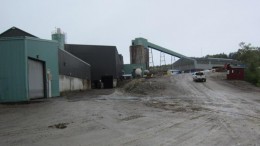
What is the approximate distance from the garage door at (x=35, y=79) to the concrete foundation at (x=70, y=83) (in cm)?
434

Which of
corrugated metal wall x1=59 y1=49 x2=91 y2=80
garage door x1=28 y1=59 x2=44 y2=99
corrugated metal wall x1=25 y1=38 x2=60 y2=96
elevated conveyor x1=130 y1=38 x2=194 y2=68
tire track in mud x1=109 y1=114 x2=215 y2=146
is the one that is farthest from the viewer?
elevated conveyor x1=130 y1=38 x2=194 y2=68

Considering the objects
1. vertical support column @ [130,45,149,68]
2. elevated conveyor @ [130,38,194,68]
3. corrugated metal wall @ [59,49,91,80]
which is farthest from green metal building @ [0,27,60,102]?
vertical support column @ [130,45,149,68]

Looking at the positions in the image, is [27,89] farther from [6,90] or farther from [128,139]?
[128,139]

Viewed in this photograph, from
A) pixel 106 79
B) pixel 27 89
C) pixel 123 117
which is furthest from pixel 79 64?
pixel 123 117

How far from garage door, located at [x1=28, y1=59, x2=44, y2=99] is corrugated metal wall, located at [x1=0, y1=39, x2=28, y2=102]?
897 millimetres

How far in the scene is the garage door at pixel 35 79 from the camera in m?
28.0

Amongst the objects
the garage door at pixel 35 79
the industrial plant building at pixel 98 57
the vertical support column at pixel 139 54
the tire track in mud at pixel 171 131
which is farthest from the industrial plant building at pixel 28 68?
the vertical support column at pixel 139 54

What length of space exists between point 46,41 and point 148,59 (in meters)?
72.0

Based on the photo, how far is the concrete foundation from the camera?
3516cm

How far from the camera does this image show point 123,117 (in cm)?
1639

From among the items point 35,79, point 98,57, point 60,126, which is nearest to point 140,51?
point 98,57

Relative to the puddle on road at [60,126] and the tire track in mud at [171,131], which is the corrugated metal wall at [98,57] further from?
the puddle on road at [60,126]

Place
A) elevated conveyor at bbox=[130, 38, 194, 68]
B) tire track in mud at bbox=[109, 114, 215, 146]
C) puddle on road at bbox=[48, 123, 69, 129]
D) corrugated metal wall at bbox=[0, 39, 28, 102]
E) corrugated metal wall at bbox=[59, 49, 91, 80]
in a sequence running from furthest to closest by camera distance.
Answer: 1. elevated conveyor at bbox=[130, 38, 194, 68]
2. corrugated metal wall at bbox=[59, 49, 91, 80]
3. corrugated metal wall at bbox=[0, 39, 28, 102]
4. puddle on road at bbox=[48, 123, 69, 129]
5. tire track in mud at bbox=[109, 114, 215, 146]

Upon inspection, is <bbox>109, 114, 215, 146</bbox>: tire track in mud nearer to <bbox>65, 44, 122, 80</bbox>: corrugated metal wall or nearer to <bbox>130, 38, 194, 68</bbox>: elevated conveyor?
<bbox>65, 44, 122, 80</bbox>: corrugated metal wall
